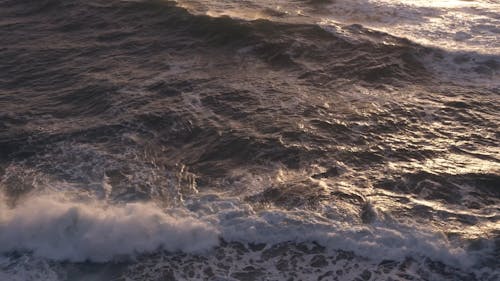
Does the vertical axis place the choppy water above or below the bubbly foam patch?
above

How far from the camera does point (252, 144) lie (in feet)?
28.8

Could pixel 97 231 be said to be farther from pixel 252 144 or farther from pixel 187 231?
pixel 252 144

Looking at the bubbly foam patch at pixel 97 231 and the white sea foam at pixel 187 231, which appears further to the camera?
the bubbly foam patch at pixel 97 231

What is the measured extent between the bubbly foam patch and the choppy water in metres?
0.02

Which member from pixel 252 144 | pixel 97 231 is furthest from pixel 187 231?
pixel 252 144

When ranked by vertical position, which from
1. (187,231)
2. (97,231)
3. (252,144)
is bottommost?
(97,231)

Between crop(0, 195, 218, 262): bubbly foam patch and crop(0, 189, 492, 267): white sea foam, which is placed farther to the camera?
crop(0, 195, 218, 262): bubbly foam patch

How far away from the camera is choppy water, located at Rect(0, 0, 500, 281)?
6859 mm

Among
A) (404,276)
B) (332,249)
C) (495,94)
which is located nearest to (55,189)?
(332,249)

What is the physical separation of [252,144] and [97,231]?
2.74 metres

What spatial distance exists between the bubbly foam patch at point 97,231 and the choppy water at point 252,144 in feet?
0.06

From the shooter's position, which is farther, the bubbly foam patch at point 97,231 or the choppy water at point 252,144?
the bubbly foam patch at point 97,231

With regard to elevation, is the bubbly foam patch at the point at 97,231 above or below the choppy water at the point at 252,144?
below

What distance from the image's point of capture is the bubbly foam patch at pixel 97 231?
6.98 meters
